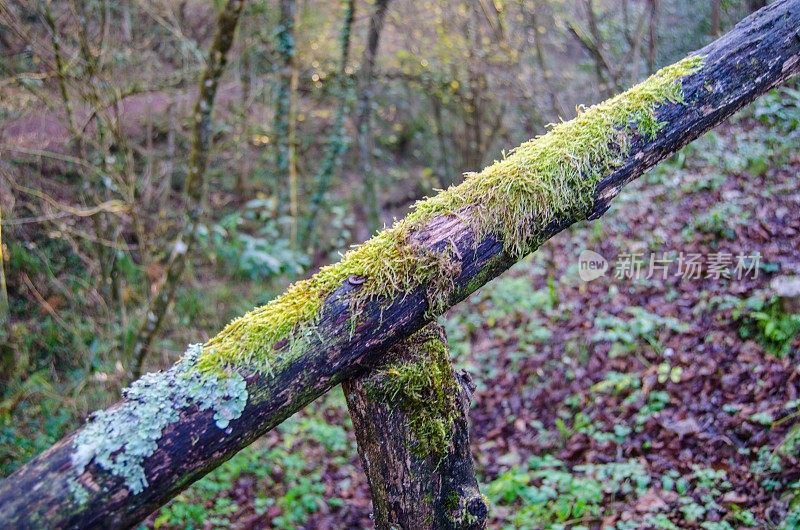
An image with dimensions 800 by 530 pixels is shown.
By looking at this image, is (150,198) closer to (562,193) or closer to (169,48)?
(169,48)

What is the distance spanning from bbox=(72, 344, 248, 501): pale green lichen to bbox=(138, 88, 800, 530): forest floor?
2724mm

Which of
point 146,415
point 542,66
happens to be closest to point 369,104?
point 542,66

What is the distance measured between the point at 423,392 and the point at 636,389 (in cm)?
312

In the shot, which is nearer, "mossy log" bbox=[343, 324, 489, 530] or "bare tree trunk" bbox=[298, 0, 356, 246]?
"mossy log" bbox=[343, 324, 489, 530]

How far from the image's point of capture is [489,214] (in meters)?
2.10

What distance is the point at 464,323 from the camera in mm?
7000

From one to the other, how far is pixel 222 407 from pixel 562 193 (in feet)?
4.84

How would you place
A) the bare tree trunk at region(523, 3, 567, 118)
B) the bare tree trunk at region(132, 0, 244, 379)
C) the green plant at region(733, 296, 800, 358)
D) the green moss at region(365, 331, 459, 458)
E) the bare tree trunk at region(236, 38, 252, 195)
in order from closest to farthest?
the green moss at region(365, 331, 459, 458)
the green plant at region(733, 296, 800, 358)
the bare tree trunk at region(132, 0, 244, 379)
the bare tree trunk at region(523, 3, 567, 118)
the bare tree trunk at region(236, 38, 252, 195)

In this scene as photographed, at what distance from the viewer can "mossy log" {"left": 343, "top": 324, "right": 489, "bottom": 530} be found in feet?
6.69

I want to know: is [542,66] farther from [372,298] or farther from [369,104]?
[372,298]

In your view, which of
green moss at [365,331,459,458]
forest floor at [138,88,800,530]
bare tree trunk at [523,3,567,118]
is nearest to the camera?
green moss at [365,331,459,458]

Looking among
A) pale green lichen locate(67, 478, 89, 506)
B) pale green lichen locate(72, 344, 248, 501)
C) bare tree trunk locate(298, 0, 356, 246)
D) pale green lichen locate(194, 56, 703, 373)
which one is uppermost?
pale green lichen locate(194, 56, 703, 373)

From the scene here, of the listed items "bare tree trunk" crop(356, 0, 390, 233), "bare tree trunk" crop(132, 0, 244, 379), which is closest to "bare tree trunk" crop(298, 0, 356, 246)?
"bare tree trunk" crop(356, 0, 390, 233)

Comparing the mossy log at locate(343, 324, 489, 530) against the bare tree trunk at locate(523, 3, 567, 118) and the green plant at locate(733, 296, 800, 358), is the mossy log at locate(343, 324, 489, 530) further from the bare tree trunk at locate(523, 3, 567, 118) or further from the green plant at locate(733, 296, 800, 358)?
the bare tree trunk at locate(523, 3, 567, 118)
